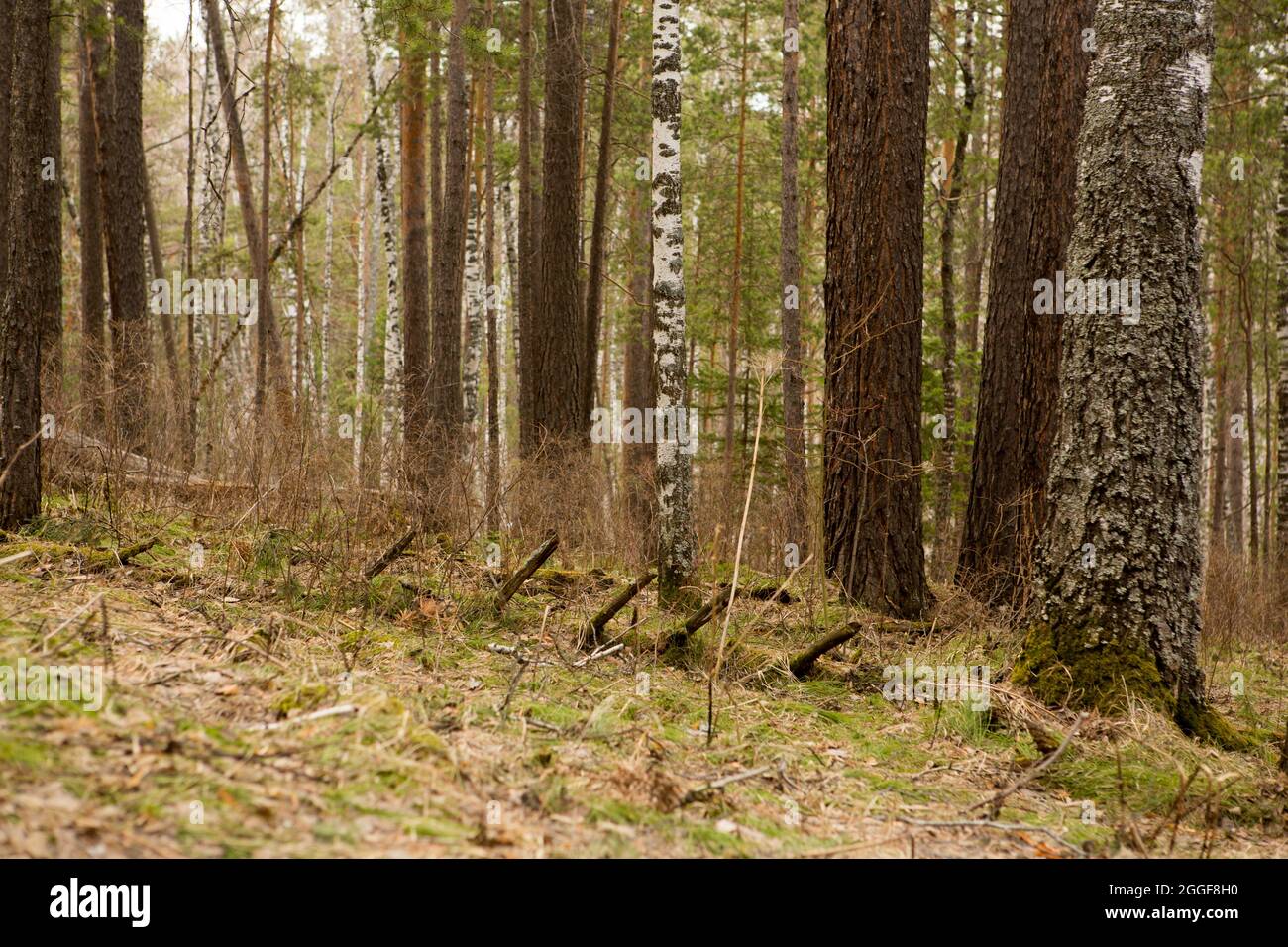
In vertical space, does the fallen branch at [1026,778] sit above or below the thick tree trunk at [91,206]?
below

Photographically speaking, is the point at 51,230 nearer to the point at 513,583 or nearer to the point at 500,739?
the point at 513,583

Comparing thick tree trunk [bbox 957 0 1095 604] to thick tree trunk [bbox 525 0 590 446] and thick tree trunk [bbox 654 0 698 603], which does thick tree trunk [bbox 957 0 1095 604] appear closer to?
thick tree trunk [bbox 654 0 698 603]

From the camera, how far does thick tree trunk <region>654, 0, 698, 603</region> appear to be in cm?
563

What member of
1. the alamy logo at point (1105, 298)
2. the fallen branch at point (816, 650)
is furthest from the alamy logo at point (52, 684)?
the alamy logo at point (1105, 298)

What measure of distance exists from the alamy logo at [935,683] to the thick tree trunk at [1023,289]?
5.42ft

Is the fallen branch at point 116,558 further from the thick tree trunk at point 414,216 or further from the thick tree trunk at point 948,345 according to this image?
the thick tree trunk at point 948,345

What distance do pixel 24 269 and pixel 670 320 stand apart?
13.0ft

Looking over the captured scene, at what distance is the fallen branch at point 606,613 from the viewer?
4.86 m

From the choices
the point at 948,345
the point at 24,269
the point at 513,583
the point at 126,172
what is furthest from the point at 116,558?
the point at 948,345

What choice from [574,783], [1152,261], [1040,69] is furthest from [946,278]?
[574,783]

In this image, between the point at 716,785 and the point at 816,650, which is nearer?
the point at 716,785
